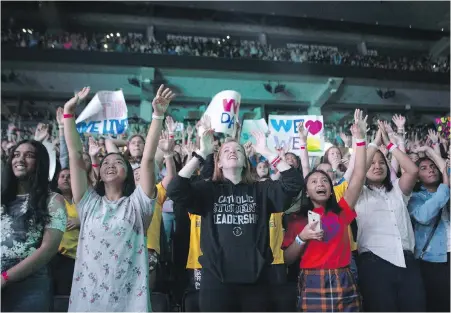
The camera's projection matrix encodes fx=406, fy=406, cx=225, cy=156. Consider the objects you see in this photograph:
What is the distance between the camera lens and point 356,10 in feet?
53.0

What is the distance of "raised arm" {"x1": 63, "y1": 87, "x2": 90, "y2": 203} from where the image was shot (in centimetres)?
213

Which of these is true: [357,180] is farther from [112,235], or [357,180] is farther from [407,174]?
[112,235]

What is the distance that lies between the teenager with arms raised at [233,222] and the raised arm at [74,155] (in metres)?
0.48

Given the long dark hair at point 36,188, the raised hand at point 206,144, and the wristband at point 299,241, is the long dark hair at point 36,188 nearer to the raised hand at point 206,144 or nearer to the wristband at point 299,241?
the raised hand at point 206,144

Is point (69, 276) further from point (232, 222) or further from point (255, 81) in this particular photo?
point (255, 81)

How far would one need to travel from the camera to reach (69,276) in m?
2.73

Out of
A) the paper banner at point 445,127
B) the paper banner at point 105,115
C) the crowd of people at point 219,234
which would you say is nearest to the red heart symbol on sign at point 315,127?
the paper banner at point 445,127

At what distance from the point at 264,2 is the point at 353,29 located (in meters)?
5.03

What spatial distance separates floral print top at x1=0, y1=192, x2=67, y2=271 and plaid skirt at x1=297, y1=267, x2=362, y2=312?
55.5 inches

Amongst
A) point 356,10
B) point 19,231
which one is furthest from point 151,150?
point 356,10

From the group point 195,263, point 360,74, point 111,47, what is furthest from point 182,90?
point 195,263

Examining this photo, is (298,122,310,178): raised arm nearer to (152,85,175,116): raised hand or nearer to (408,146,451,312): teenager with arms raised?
(408,146,451,312): teenager with arms raised

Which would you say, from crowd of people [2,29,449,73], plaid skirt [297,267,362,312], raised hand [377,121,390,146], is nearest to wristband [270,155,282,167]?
plaid skirt [297,267,362,312]

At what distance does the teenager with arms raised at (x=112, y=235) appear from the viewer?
2.02 m
